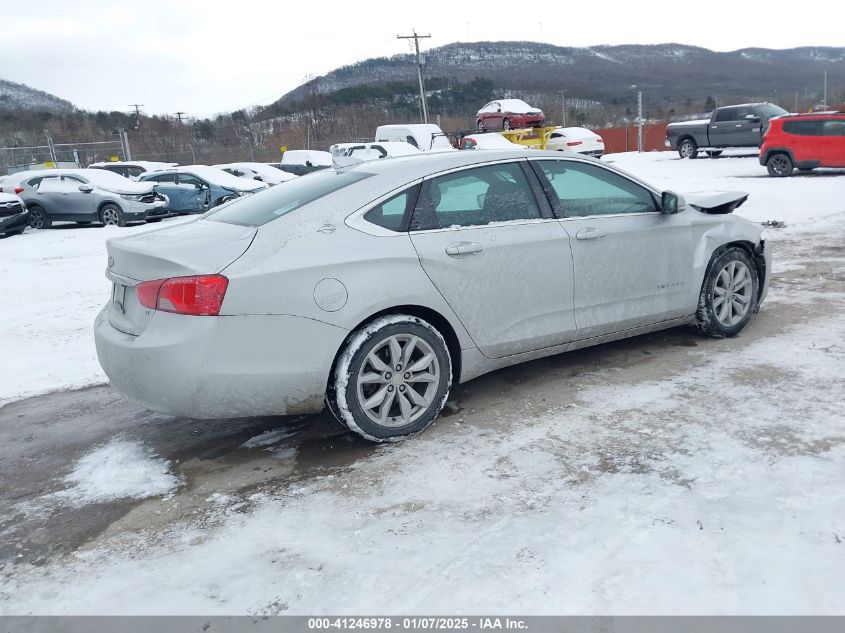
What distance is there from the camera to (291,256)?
3451 millimetres

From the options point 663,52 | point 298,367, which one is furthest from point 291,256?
point 663,52

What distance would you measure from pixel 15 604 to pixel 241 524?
85 centimetres

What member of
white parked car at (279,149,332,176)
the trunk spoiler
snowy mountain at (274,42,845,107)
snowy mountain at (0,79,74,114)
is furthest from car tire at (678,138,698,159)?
snowy mountain at (0,79,74,114)

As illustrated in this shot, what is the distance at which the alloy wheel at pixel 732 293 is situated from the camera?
5023 mm

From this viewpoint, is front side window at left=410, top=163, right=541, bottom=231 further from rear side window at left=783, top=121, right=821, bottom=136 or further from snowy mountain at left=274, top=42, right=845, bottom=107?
snowy mountain at left=274, top=42, right=845, bottom=107

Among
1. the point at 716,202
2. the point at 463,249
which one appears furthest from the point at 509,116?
the point at 463,249

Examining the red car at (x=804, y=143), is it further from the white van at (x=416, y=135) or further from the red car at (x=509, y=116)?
the red car at (x=509, y=116)

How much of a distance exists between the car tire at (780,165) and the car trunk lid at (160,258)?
16979 millimetres

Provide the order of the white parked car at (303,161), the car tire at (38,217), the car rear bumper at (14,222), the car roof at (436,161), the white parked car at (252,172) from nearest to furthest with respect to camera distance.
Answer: the car roof at (436,161)
the car rear bumper at (14,222)
the car tire at (38,217)
the white parked car at (252,172)
the white parked car at (303,161)

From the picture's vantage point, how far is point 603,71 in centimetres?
13600

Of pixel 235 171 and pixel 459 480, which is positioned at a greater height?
pixel 235 171

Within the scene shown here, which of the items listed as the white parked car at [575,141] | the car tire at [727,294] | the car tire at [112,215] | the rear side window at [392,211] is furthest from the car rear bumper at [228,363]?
the white parked car at [575,141]

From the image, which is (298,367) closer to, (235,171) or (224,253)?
(224,253)
